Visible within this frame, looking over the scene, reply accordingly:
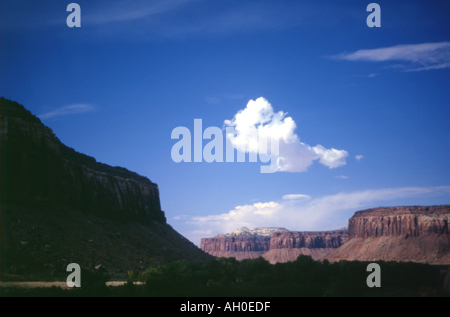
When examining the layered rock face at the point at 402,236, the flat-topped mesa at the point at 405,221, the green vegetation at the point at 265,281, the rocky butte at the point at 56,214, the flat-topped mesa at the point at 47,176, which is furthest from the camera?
the flat-topped mesa at the point at 405,221

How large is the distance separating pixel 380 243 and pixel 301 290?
497 feet

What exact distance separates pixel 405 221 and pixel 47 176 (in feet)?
504

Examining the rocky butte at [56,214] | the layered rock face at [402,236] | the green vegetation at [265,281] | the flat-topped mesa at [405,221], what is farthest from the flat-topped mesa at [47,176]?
the flat-topped mesa at [405,221]

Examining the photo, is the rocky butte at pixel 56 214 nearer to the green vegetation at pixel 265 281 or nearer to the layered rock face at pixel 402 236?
the green vegetation at pixel 265 281

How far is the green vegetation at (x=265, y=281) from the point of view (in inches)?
1373

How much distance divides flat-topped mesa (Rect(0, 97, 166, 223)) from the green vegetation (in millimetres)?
24896

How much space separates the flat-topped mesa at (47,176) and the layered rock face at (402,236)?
10859 cm

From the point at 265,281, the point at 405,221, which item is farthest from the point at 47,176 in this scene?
the point at 405,221

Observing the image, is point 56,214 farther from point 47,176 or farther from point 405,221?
point 405,221

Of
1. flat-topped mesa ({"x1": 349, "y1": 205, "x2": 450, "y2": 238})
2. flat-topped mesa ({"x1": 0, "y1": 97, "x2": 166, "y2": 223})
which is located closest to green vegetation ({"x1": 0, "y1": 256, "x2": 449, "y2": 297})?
flat-topped mesa ({"x1": 0, "y1": 97, "x2": 166, "y2": 223})

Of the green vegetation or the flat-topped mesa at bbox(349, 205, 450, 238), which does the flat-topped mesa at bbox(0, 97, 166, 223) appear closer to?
the green vegetation

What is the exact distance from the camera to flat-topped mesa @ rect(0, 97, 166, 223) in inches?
2338
